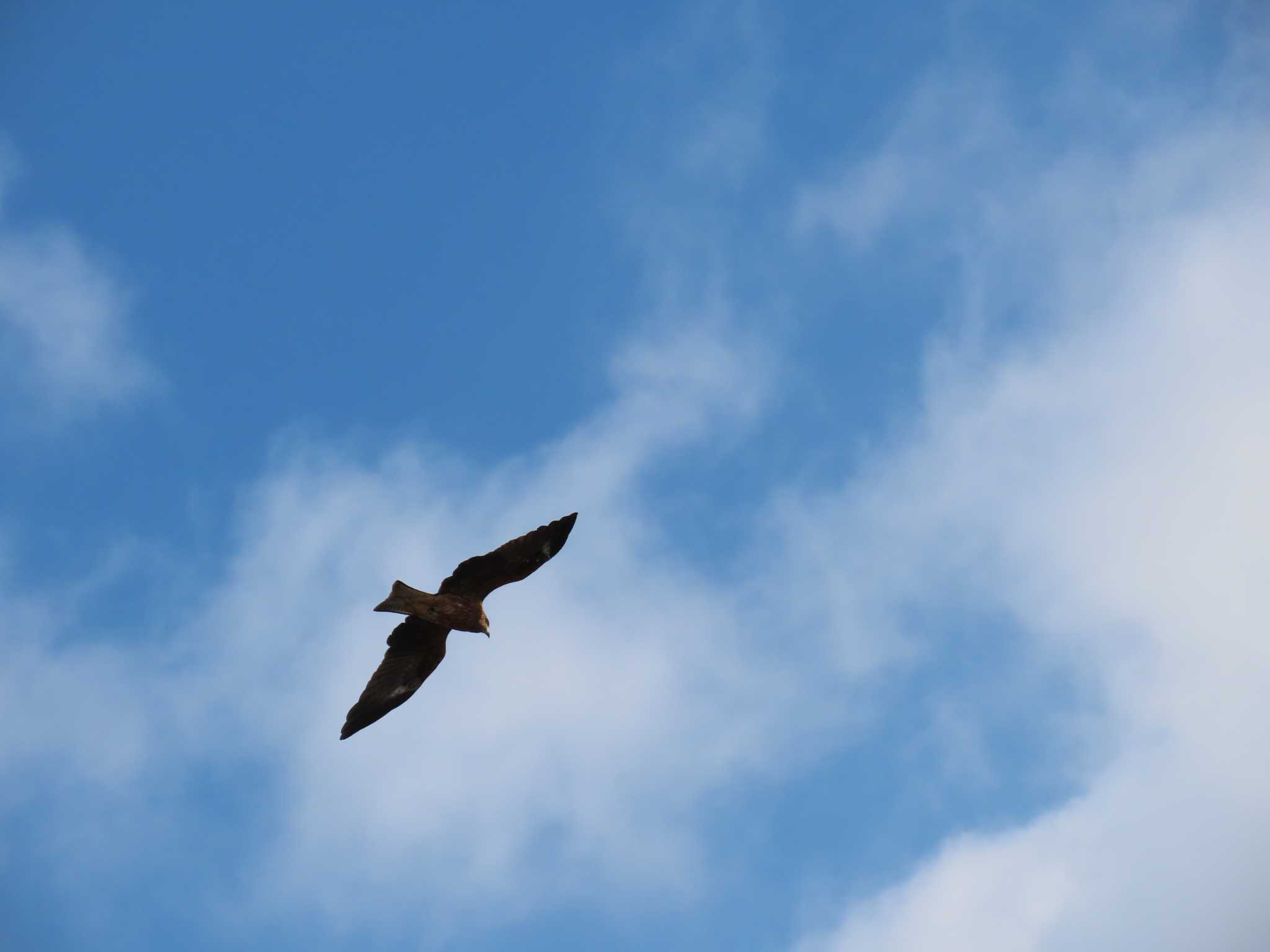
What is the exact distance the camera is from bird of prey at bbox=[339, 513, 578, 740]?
1812 cm

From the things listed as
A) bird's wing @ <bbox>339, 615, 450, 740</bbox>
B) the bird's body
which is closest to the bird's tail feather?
A: the bird's body

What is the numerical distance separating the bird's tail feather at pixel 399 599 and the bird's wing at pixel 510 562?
47cm

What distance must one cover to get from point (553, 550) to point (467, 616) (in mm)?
1957

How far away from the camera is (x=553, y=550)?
18.2 meters

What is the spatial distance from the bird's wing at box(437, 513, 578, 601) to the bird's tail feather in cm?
47

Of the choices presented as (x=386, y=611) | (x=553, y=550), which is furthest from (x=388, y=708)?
(x=553, y=550)

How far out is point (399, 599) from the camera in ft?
59.3

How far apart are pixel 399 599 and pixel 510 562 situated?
6.41ft

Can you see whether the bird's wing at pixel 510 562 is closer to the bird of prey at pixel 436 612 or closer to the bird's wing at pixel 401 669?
the bird of prey at pixel 436 612

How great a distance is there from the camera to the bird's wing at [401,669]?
19.4 metres

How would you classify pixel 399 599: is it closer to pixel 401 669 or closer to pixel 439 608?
pixel 439 608

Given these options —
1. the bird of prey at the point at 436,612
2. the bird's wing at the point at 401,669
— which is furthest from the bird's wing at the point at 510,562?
the bird's wing at the point at 401,669

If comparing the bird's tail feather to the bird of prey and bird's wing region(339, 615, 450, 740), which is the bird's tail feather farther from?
bird's wing region(339, 615, 450, 740)

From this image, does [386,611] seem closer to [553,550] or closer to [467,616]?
[467,616]
